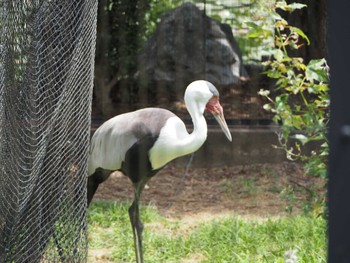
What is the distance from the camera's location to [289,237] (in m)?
5.14

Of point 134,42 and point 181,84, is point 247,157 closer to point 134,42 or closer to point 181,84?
point 181,84

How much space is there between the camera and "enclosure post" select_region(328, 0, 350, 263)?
724 millimetres

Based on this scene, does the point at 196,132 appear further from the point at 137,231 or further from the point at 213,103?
the point at 137,231

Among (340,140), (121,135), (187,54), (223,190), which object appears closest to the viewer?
(340,140)

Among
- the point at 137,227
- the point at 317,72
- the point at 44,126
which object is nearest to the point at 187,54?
the point at 137,227

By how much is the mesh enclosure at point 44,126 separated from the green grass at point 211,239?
1.18m

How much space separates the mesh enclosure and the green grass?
118cm

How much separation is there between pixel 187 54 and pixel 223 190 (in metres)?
2.57

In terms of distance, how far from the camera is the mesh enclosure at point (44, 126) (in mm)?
3779

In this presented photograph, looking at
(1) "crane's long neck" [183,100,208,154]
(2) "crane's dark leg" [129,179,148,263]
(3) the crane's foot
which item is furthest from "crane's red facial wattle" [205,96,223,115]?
(3) the crane's foot

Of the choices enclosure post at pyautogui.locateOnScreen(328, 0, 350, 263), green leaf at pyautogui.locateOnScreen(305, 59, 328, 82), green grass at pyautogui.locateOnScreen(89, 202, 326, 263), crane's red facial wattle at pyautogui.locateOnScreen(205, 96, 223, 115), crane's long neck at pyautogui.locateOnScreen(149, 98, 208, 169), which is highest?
enclosure post at pyautogui.locateOnScreen(328, 0, 350, 263)

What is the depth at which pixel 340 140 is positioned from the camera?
2.37 ft

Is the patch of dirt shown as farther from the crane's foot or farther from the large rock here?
the large rock

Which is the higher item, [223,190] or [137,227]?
[137,227]
